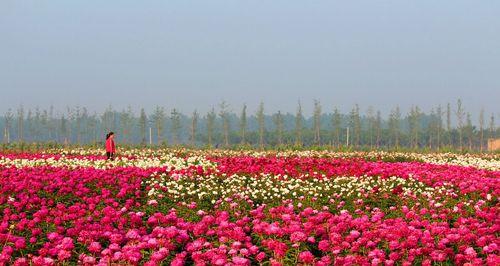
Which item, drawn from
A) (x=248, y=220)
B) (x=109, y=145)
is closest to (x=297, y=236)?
(x=248, y=220)

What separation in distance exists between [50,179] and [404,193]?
8028 millimetres

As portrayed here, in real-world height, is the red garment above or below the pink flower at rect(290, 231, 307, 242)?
above

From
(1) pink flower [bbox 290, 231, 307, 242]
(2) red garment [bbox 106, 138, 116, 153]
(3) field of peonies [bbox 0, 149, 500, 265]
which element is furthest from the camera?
(2) red garment [bbox 106, 138, 116, 153]

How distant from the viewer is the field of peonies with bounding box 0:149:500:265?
6.17 meters

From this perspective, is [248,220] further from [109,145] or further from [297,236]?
[109,145]

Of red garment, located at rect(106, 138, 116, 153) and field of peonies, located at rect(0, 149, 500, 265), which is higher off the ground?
red garment, located at rect(106, 138, 116, 153)

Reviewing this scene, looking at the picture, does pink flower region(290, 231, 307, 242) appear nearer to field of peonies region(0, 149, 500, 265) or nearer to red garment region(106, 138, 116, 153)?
field of peonies region(0, 149, 500, 265)

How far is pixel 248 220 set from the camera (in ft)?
25.5

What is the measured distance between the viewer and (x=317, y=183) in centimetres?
1362

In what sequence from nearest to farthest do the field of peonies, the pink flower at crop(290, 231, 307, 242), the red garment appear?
1. the field of peonies
2. the pink flower at crop(290, 231, 307, 242)
3. the red garment

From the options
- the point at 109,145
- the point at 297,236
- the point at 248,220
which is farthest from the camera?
the point at 109,145

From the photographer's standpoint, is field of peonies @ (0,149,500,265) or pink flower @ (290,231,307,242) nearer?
field of peonies @ (0,149,500,265)

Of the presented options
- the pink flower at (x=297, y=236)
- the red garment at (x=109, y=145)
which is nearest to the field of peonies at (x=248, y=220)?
the pink flower at (x=297, y=236)

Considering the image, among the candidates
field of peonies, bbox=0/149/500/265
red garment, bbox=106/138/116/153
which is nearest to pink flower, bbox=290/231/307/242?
field of peonies, bbox=0/149/500/265
